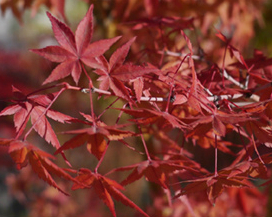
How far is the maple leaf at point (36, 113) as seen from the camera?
1.73ft

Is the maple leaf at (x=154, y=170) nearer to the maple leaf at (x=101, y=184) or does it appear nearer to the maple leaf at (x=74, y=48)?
the maple leaf at (x=101, y=184)

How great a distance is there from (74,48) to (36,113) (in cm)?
14

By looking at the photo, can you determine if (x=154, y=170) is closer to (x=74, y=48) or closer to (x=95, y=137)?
(x=95, y=137)

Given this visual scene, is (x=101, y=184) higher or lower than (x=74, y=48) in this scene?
lower

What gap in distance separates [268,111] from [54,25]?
33cm

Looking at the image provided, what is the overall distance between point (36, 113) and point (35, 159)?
0.09 meters

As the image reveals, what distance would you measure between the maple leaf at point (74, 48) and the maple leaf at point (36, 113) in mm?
83

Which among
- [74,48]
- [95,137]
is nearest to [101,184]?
[95,137]

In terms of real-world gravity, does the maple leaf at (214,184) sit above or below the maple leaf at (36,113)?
below

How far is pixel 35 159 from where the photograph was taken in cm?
49

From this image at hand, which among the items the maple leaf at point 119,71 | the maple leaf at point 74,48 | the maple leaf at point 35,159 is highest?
the maple leaf at point 74,48

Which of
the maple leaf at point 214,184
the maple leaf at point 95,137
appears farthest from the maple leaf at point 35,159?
the maple leaf at point 214,184

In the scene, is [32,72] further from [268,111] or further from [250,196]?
[268,111]

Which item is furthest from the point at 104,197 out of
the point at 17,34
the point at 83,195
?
the point at 17,34
